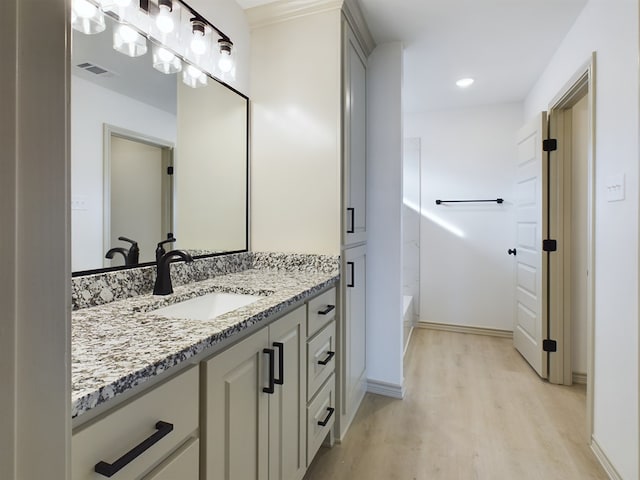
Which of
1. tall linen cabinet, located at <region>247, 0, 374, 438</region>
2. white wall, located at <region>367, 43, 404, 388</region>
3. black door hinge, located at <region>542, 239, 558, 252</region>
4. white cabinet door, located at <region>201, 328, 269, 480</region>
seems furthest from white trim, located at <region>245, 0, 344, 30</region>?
black door hinge, located at <region>542, 239, 558, 252</region>

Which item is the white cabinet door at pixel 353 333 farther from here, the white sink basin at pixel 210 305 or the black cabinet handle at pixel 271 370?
the black cabinet handle at pixel 271 370

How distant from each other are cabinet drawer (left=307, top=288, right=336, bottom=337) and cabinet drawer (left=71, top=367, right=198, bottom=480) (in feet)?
2.32

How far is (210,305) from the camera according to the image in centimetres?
147

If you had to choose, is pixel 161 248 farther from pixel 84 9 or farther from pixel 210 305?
pixel 84 9

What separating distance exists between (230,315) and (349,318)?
41.6 inches

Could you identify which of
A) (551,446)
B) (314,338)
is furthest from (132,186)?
(551,446)

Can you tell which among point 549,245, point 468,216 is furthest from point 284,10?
point 468,216

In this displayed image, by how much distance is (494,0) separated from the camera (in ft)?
6.44

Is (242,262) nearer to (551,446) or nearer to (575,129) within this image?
(551,446)

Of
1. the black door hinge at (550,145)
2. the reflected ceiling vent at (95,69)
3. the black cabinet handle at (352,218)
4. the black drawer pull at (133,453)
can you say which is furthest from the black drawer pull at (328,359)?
the black door hinge at (550,145)

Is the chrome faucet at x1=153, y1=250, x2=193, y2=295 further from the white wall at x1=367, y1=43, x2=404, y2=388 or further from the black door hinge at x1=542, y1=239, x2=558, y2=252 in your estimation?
the black door hinge at x1=542, y1=239, x2=558, y2=252

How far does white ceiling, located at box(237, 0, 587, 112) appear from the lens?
2.02 meters

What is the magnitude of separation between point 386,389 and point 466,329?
1.73 meters

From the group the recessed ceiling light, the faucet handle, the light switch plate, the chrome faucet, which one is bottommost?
the chrome faucet
